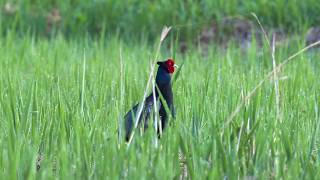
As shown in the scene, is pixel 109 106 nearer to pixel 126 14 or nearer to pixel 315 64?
pixel 315 64

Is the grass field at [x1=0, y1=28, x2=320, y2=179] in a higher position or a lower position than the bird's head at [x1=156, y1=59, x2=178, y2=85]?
lower

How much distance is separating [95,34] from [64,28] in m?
0.29

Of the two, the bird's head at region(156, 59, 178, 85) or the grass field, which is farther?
the bird's head at region(156, 59, 178, 85)

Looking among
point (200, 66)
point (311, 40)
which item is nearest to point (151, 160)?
point (200, 66)

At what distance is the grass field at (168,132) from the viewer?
3023 mm

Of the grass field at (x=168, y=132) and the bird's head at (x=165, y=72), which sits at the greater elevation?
the bird's head at (x=165, y=72)

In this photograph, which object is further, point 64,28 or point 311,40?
point 64,28

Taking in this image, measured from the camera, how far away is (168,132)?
10.6ft

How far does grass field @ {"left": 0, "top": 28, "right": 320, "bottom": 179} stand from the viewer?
302 centimetres

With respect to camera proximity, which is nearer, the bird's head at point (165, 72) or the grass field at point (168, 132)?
the grass field at point (168, 132)

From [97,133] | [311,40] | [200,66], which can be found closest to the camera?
[97,133]

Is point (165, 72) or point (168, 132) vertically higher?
point (165, 72)

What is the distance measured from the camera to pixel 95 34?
8492 millimetres

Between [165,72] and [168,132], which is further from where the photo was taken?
[165,72]
